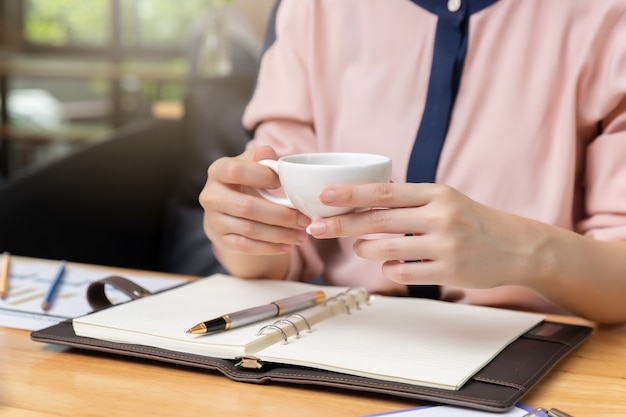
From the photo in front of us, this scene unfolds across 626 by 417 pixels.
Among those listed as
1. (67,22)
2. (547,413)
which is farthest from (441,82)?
(67,22)

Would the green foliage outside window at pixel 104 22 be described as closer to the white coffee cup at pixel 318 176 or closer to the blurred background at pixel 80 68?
the blurred background at pixel 80 68

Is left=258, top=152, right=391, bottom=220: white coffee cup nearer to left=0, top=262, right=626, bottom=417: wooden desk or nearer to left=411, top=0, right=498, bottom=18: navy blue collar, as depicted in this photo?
left=0, top=262, right=626, bottom=417: wooden desk

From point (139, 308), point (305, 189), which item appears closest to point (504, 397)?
point (305, 189)

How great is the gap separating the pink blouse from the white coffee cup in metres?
0.35

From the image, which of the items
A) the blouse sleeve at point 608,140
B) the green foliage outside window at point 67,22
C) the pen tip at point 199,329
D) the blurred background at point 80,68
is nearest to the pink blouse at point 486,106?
the blouse sleeve at point 608,140

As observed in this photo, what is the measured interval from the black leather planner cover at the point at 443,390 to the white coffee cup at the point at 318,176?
14cm

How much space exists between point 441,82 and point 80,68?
195 inches

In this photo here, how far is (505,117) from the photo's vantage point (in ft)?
3.54

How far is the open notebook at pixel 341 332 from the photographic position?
0.70 m

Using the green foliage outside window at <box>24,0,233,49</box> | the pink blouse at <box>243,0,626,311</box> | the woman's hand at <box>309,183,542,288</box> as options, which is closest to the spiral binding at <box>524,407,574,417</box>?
the woman's hand at <box>309,183,542,288</box>

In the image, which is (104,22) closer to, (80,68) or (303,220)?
(80,68)

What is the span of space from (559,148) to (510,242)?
33cm

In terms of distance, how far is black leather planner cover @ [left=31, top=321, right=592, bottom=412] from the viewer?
2.13 ft

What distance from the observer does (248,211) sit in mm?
854
